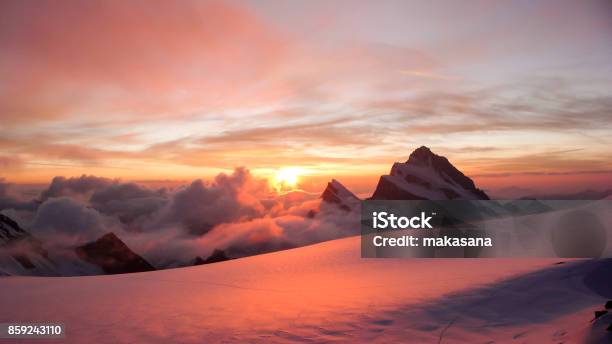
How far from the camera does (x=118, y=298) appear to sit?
681 inches

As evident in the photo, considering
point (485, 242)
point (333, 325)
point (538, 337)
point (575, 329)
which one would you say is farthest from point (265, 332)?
point (485, 242)

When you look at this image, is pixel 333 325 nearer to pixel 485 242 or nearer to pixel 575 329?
pixel 575 329

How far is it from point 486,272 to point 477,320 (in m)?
7.35

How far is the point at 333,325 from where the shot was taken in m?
12.2

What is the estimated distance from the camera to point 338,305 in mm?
14281

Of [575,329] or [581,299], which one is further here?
[581,299]

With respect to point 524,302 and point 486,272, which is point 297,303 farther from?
point 486,272

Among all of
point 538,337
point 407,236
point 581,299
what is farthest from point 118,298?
point 407,236

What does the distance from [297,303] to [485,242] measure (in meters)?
32.1

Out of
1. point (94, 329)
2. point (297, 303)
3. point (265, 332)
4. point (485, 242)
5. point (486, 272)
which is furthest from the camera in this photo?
point (485, 242)

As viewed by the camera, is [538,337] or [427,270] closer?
[538,337]

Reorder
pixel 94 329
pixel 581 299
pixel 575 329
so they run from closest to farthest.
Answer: pixel 575 329 → pixel 94 329 → pixel 581 299

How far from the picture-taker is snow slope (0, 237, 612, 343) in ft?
38.0

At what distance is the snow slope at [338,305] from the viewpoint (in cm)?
1159
